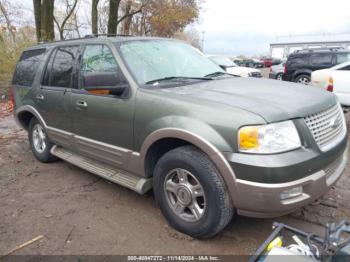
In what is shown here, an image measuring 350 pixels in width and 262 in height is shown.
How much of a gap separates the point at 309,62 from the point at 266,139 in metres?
12.2

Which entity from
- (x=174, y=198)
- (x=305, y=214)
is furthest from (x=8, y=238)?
(x=305, y=214)

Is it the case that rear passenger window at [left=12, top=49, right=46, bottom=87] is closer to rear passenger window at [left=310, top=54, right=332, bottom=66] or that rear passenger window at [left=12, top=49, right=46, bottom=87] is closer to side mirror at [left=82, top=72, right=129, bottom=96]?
side mirror at [left=82, top=72, right=129, bottom=96]

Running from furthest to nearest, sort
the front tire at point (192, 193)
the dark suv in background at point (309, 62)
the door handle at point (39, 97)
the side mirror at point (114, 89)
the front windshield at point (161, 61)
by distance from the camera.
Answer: the dark suv in background at point (309, 62), the door handle at point (39, 97), the front windshield at point (161, 61), the side mirror at point (114, 89), the front tire at point (192, 193)

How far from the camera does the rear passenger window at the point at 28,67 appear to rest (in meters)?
5.03

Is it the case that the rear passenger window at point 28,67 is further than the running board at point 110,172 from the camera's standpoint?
Yes

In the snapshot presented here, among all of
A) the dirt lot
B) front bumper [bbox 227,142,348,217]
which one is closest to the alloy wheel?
the dirt lot

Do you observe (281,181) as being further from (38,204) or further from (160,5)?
(160,5)

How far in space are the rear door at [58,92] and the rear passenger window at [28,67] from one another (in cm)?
34

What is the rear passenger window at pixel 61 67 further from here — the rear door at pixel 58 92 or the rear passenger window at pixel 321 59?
the rear passenger window at pixel 321 59

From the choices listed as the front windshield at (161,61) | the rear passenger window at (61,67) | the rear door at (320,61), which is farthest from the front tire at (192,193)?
the rear door at (320,61)

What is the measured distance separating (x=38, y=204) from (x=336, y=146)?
3283 mm

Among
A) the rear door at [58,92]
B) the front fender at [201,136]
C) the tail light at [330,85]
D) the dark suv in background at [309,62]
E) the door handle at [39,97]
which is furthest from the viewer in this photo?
the dark suv in background at [309,62]

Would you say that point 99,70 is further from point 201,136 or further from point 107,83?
point 201,136

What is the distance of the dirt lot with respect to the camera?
3.03 metres
